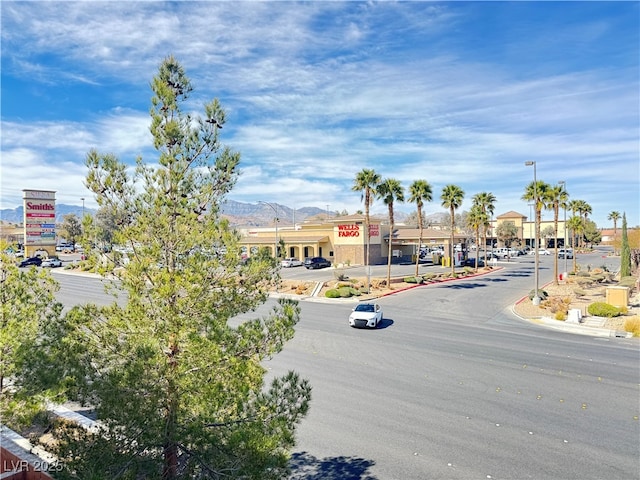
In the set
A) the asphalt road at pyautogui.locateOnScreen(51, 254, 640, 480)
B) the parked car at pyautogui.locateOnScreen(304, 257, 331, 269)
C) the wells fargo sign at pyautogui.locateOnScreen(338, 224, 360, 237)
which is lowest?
the asphalt road at pyautogui.locateOnScreen(51, 254, 640, 480)

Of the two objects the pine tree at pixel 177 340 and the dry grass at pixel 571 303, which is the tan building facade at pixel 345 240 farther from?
the pine tree at pixel 177 340

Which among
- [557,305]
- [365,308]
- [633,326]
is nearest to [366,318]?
[365,308]

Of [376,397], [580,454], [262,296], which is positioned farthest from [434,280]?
[262,296]

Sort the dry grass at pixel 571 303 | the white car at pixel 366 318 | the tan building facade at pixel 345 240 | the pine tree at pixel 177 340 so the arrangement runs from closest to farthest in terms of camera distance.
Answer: the pine tree at pixel 177 340 → the white car at pixel 366 318 → the dry grass at pixel 571 303 → the tan building facade at pixel 345 240

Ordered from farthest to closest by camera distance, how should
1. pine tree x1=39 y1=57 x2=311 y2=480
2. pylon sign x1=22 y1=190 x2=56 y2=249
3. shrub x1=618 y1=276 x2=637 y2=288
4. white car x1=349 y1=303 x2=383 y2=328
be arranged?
pylon sign x1=22 y1=190 x2=56 y2=249 < shrub x1=618 y1=276 x2=637 y2=288 < white car x1=349 y1=303 x2=383 y2=328 < pine tree x1=39 y1=57 x2=311 y2=480

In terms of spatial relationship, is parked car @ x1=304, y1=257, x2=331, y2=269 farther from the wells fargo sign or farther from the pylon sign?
the pylon sign

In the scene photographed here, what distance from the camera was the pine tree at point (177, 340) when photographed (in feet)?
18.4

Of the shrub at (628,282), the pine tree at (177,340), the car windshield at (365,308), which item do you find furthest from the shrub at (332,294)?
the pine tree at (177,340)

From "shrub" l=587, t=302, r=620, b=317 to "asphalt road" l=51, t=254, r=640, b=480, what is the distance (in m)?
4.88

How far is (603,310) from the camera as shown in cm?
2648

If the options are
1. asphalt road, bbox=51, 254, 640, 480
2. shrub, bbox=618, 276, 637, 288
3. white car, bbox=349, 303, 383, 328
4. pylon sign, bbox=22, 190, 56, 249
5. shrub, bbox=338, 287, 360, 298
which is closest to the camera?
asphalt road, bbox=51, 254, 640, 480

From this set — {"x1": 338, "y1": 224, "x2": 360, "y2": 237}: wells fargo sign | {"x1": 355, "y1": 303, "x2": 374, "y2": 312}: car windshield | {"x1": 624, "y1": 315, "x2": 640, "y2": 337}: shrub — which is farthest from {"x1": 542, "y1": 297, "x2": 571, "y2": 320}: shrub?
{"x1": 338, "y1": 224, "x2": 360, "y2": 237}: wells fargo sign

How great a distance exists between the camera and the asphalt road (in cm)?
970

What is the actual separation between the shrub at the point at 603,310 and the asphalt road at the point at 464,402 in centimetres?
488
